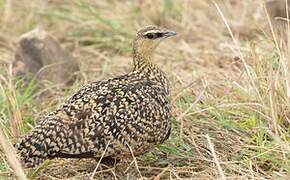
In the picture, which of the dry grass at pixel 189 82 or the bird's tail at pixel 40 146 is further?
the dry grass at pixel 189 82

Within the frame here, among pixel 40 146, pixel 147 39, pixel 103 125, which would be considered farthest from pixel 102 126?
pixel 147 39

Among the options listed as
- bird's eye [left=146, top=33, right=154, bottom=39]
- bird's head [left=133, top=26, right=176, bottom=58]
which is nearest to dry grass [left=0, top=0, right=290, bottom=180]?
bird's head [left=133, top=26, right=176, bottom=58]

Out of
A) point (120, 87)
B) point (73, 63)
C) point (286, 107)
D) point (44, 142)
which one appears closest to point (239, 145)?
point (286, 107)

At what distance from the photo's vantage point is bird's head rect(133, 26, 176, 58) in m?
3.77

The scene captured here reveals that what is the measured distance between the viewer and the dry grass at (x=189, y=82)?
11.2 ft

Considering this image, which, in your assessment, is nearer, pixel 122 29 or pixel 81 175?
pixel 81 175

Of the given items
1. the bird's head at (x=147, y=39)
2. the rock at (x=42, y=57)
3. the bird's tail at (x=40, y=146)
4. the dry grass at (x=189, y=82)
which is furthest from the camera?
the rock at (x=42, y=57)

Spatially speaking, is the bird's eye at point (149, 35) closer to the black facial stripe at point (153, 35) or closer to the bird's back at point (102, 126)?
the black facial stripe at point (153, 35)

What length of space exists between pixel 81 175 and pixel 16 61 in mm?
2445

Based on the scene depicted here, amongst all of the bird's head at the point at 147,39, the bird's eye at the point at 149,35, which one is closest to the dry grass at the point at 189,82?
the bird's head at the point at 147,39

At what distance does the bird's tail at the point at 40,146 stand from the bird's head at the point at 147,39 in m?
1.09

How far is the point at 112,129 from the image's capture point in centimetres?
311

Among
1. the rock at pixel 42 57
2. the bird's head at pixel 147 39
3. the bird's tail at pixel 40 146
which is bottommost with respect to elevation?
the bird's tail at pixel 40 146

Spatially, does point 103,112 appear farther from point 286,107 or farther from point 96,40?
point 96,40
